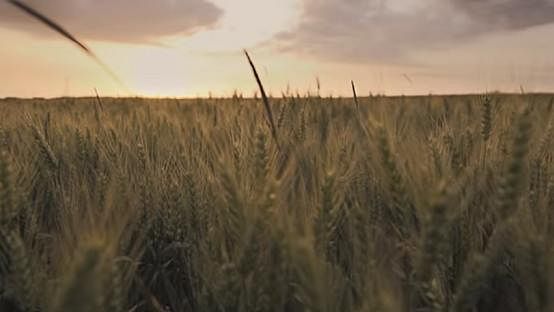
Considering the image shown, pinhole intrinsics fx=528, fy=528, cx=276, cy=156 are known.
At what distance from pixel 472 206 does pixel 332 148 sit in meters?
0.38

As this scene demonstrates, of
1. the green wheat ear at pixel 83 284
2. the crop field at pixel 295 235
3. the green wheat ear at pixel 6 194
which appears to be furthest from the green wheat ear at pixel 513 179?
the green wheat ear at pixel 6 194

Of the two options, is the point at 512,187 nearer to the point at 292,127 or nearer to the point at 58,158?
the point at 292,127

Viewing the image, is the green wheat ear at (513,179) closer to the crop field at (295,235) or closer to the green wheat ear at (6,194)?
the crop field at (295,235)

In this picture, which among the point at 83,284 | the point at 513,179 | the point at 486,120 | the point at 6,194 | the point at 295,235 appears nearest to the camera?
the point at 83,284

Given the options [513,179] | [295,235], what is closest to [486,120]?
[513,179]

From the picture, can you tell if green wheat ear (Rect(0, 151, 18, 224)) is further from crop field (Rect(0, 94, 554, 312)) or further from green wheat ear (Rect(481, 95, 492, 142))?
green wheat ear (Rect(481, 95, 492, 142))

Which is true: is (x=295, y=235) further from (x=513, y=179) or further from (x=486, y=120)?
(x=486, y=120)

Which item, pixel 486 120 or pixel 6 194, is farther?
pixel 486 120

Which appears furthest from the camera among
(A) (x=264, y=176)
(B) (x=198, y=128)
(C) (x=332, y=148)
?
(B) (x=198, y=128)

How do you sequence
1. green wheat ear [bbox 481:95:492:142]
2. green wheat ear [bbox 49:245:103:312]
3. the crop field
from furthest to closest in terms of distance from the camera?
1. green wheat ear [bbox 481:95:492:142]
2. the crop field
3. green wheat ear [bbox 49:245:103:312]

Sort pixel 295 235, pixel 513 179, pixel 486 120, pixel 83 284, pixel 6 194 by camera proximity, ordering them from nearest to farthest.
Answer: pixel 83 284 < pixel 295 235 < pixel 513 179 < pixel 6 194 < pixel 486 120

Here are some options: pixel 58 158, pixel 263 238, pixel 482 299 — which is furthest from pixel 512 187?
pixel 58 158

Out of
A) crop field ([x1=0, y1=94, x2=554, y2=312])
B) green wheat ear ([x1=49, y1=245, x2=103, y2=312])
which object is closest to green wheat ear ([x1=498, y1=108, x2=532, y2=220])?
crop field ([x1=0, y1=94, x2=554, y2=312])

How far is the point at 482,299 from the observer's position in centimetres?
99
